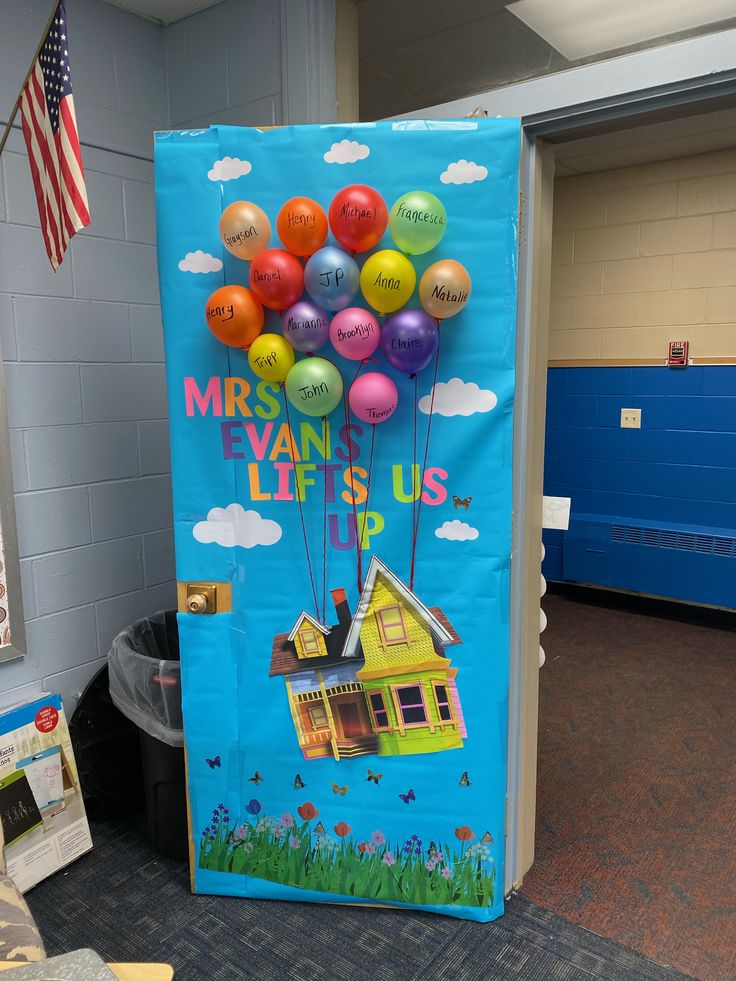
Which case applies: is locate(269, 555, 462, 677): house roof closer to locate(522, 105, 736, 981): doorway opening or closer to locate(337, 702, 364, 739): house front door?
locate(337, 702, 364, 739): house front door

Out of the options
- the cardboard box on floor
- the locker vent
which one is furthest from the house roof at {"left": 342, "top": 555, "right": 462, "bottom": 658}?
the locker vent

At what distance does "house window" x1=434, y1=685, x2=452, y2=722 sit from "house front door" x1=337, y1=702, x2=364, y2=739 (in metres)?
0.21

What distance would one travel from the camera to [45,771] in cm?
214

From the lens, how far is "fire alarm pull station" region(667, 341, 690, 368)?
13.3 ft

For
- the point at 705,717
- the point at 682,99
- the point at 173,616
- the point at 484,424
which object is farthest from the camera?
the point at 705,717

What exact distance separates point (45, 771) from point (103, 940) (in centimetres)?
51

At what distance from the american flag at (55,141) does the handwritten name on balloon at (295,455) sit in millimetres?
488

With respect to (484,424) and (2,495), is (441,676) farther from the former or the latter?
(2,495)

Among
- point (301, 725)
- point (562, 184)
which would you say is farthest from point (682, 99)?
point (562, 184)

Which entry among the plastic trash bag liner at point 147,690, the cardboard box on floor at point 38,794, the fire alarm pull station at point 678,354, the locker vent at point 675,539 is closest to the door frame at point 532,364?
the plastic trash bag liner at point 147,690

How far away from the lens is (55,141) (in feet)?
4.42

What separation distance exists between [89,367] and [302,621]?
3.64ft

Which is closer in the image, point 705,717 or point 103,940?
point 103,940

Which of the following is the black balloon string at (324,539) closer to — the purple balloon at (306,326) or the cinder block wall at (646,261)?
the purple balloon at (306,326)
